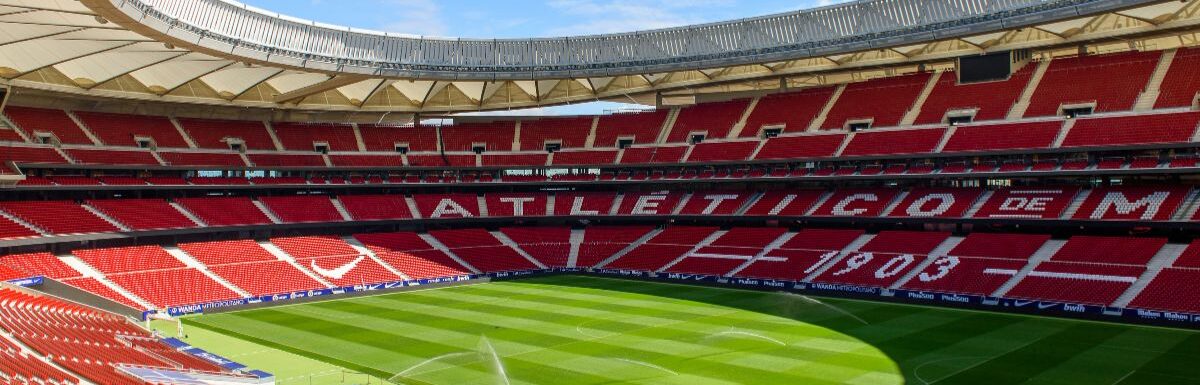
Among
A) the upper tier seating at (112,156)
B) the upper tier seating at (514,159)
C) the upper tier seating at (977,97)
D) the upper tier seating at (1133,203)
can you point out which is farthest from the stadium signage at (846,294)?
the upper tier seating at (112,156)

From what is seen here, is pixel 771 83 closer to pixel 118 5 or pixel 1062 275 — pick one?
pixel 1062 275

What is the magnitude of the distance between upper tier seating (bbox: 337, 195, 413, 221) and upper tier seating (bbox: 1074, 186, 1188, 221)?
1580 inches

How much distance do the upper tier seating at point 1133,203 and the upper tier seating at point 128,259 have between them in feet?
149

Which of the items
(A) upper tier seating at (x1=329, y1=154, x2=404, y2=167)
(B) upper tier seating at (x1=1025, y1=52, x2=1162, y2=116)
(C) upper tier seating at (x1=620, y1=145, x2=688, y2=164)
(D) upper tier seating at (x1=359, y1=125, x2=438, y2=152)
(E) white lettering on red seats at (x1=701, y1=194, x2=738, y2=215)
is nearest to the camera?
(B) upper tier seating at (x1=1025, y1=52, x2=1162, y2=116)

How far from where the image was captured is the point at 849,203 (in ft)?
170

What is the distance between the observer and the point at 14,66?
43.2 meters

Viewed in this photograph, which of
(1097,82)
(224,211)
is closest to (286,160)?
(224,211)

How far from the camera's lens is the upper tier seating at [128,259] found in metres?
43.6

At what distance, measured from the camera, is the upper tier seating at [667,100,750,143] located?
6116cm

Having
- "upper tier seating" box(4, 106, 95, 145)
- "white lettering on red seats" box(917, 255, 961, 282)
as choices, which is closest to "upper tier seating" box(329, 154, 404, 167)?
"upper tier seating" box(4, 106, 95, 145)

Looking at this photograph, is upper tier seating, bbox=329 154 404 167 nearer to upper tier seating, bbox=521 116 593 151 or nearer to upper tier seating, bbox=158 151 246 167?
upper tier seating, bbox=158 151 246 167

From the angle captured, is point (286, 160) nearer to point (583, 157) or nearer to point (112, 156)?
point (112, 156)

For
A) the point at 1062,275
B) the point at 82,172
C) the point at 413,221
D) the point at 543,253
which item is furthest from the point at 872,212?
the point at 82,172

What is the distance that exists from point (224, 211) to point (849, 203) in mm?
36884
